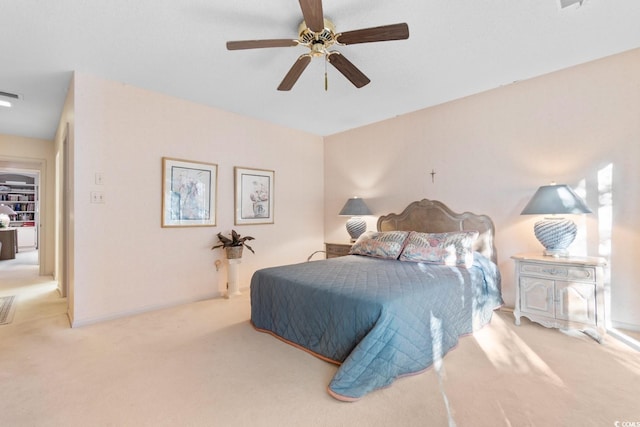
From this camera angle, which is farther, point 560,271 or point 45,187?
point 45,187

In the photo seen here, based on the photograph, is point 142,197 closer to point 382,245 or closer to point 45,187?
point 382,245

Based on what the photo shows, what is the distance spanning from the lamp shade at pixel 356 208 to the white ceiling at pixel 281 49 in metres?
1.45

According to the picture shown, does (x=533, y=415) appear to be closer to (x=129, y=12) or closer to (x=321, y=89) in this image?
(x=321, y=89)

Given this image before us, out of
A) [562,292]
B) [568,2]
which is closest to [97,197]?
[568,2]

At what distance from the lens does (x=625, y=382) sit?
5.93 feet

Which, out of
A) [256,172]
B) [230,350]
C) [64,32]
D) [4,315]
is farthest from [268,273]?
[4,315]

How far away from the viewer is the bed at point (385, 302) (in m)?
1.81

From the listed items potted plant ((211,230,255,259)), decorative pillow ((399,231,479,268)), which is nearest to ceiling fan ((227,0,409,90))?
decorative pillow ((399,231,479,268))

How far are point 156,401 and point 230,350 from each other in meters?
0.68

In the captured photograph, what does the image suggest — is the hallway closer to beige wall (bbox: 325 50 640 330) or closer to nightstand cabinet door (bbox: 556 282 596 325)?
beige wall (bbox: 325 50 640 330)

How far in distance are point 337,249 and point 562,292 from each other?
8.60ft

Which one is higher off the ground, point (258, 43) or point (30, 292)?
point (258, 43)

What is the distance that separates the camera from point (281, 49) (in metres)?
2.47

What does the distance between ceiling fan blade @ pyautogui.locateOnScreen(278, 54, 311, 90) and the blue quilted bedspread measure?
1674 mm
